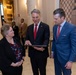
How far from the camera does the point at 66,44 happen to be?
Result: 263 cm

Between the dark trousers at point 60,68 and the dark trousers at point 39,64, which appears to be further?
the dark trousers at point 39,64

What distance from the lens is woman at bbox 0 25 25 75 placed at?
2.59 meters

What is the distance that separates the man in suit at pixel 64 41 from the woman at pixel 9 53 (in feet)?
1.93

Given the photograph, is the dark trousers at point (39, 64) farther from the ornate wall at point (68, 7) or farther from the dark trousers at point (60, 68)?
the ornate wall at point (68, 7)

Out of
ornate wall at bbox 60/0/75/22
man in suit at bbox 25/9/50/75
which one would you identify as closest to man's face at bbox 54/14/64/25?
man in suit at bbox 25/9/50/75

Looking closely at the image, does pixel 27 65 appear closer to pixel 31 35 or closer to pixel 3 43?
pixel 31 35

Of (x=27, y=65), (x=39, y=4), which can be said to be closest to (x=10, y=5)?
(x=39, y=4)

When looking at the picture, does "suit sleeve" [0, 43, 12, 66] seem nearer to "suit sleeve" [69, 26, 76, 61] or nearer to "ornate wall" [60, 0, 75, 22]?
"suit sleeve" [69, 26, 76, 61]

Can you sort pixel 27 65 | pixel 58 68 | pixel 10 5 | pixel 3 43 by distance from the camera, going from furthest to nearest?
pixel 10 5
pixel 27 65
pixel 58 68
pixel 3 43

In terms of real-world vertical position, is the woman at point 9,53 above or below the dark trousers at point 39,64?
above

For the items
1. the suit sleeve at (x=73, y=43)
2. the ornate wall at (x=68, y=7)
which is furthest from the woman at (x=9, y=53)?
the ornate wall at (x=68, y=7)

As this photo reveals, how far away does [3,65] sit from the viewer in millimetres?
2623

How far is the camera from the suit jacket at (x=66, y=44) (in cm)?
254

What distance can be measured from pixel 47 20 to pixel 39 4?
2.71 ft
